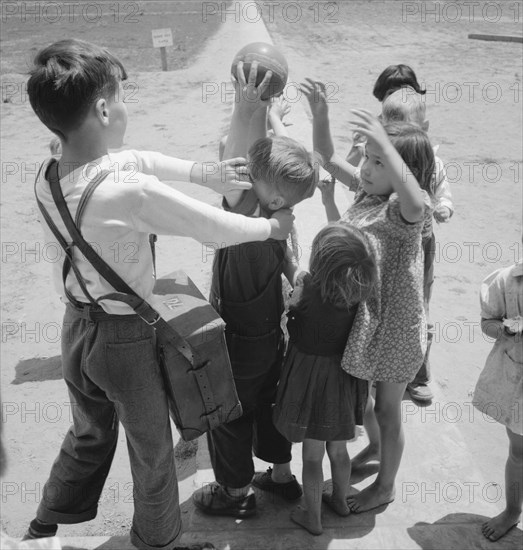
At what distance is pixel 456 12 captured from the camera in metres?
21.2

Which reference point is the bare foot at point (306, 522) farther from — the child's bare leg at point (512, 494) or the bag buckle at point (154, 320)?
the bag buckle at point (154, 320)

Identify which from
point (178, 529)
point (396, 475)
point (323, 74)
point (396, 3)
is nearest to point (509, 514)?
point (396, 475)

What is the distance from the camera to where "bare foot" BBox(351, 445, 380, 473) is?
3619 mm

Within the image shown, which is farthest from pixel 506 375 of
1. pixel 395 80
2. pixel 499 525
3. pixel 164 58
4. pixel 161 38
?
pixel 164 58

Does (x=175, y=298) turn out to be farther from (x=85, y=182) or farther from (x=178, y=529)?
(x=178, y=529)

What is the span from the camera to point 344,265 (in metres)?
2.72

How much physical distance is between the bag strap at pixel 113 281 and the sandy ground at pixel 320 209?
0.25m

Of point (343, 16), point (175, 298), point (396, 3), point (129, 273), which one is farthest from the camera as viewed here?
point (396, 3)

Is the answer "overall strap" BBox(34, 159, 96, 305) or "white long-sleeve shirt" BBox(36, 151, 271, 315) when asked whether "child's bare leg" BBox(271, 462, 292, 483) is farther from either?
"overall strap" BBox(34, 159, 96, 305)

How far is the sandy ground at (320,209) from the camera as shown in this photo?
4.06 meters

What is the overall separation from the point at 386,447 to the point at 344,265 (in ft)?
3.33

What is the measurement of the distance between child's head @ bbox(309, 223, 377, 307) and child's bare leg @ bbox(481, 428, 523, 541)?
1.04 m

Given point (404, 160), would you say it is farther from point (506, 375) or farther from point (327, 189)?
point (506, 375)

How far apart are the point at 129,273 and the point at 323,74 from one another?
11.4m
